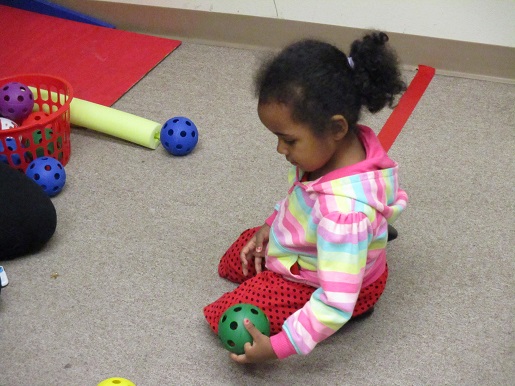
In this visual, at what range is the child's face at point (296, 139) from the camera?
3.58ft

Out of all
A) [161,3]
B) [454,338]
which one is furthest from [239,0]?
[454,338]

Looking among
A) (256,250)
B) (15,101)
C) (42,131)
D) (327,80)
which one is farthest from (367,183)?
(15,101)

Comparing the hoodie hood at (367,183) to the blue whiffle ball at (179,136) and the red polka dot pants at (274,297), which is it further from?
the blue whiffle ball at (179,136)

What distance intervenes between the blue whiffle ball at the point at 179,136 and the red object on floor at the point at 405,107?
0.50 meters

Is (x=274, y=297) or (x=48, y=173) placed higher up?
(x=274, y=297)

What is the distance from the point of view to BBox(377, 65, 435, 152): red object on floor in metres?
1.86

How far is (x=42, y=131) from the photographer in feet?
5.35

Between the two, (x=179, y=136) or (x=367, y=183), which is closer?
(x=367, y=183)

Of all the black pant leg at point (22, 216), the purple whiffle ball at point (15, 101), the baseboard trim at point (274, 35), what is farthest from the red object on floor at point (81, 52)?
the black pant leg at point (22, 216)

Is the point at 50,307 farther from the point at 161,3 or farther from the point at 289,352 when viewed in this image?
the point at 161,3

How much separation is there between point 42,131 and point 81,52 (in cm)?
68

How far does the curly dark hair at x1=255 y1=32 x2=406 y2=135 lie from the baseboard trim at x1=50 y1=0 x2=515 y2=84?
41.0 inches

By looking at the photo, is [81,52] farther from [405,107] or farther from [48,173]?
[405,107]

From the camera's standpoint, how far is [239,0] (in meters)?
2.25
